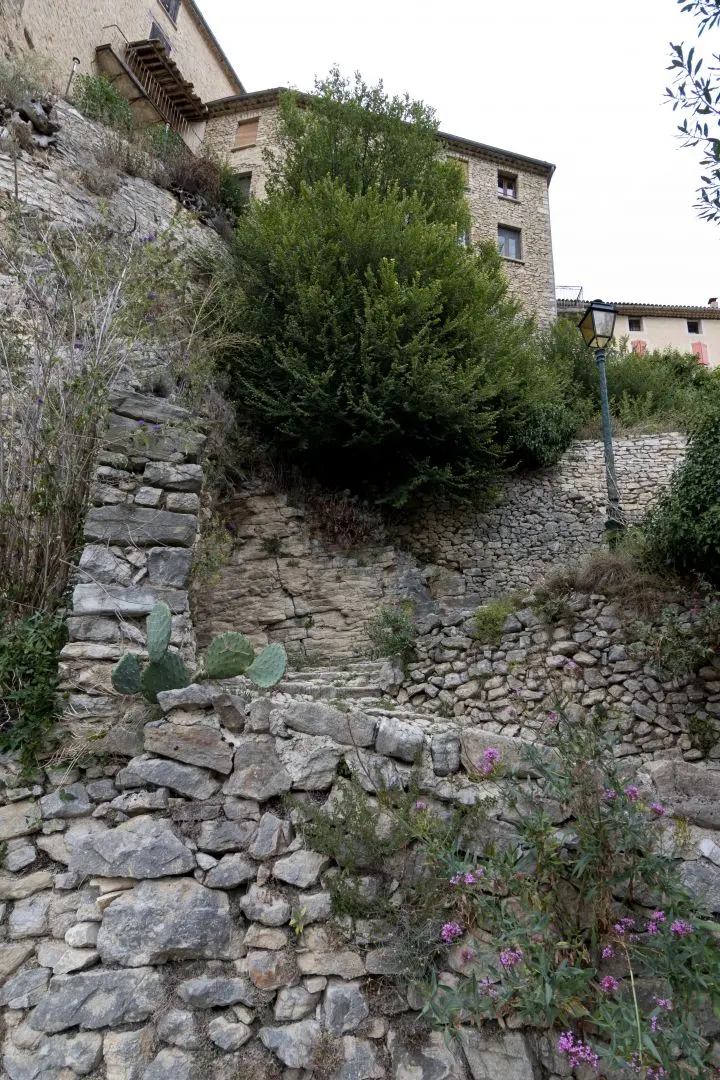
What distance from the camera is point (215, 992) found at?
262cm

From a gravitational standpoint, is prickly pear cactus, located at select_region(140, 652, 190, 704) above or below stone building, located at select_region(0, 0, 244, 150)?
below

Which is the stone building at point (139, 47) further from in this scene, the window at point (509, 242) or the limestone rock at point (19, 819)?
the limestone rock at point (19, 819)

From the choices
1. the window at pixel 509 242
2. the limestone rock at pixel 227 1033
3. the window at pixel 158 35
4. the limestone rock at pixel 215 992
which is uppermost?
the window at pixel 158 35

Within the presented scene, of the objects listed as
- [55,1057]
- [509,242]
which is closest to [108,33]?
[509,242]

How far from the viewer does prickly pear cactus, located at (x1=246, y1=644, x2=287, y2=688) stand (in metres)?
3.65

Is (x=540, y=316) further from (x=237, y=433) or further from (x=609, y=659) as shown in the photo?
(x=609, y=659)

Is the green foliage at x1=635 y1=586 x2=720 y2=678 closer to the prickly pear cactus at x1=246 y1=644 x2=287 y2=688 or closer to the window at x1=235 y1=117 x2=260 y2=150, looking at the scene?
the prickly pear cactus at x1=246 y1=644 x2=287 y2=688

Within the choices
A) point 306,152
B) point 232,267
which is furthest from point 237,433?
point 306,152

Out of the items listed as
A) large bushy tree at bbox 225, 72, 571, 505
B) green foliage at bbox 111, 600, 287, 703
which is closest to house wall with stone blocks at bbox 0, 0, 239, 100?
large bushy tree at bbox 225, 72, 571, 505

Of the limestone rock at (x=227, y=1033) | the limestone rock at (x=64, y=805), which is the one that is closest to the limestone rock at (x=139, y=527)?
the limestone rock at (x=64, y=805)

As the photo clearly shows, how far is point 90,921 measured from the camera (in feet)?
9.20

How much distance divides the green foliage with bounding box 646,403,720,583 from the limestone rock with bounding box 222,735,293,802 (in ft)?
14.1

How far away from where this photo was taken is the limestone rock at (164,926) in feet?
8.85

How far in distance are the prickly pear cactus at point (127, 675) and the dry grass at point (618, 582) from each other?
409cm
